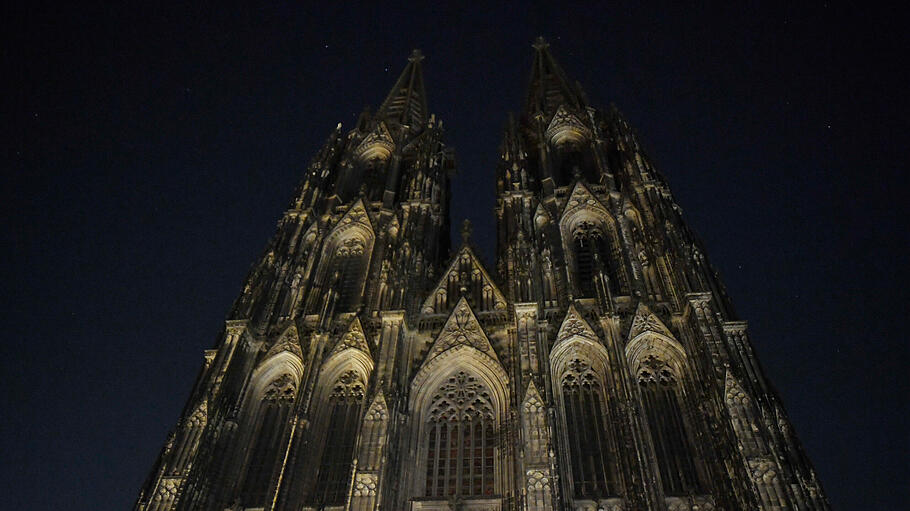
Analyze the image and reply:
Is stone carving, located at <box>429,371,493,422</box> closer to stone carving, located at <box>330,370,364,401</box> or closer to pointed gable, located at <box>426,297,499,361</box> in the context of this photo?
pointed gable, located at <box>426,297,499,361</box>

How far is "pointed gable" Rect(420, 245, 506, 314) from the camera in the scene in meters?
26.2

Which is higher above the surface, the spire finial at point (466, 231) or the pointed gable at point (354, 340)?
the spire finial at point (466, 231)

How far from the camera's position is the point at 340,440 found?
2227cm

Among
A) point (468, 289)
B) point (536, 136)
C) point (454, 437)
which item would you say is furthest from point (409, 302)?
point (536, 136)

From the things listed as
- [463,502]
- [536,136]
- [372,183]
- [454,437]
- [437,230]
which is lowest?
[463,502]

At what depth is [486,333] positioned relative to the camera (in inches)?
965

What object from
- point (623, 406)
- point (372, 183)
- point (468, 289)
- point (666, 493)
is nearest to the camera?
point (666, 493)

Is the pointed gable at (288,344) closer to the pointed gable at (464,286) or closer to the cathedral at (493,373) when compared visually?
the cathedral at (493,373)

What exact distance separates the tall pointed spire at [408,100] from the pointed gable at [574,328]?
18254 millimetres

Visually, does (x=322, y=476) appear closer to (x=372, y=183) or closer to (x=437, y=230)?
(x=437, y=230)

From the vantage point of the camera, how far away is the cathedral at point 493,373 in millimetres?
19391

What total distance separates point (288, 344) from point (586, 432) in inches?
437

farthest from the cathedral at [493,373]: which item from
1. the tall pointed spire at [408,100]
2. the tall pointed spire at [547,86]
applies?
the tall pointed spire at [408,100]

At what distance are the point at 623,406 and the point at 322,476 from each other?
31.6 ft
